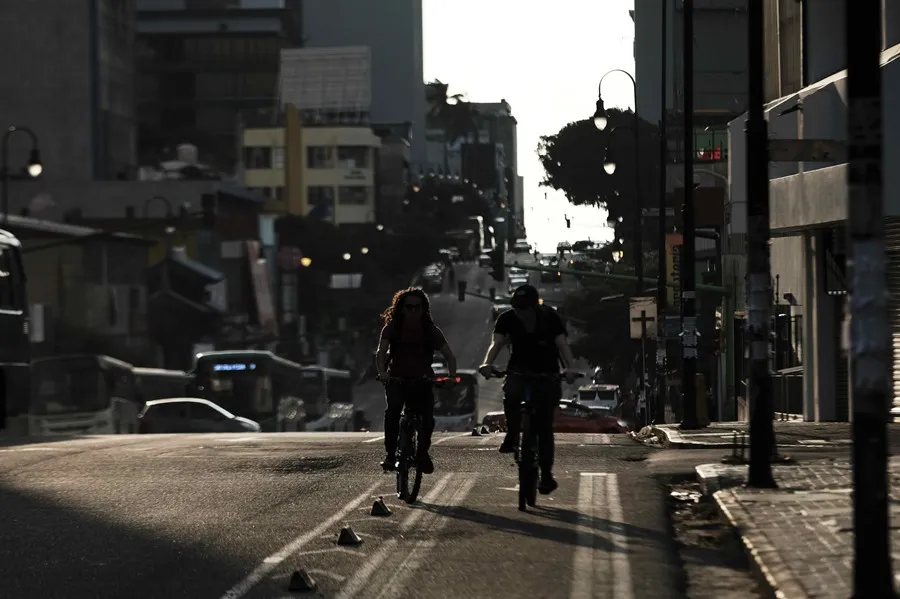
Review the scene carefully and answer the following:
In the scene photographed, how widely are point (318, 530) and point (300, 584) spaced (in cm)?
290

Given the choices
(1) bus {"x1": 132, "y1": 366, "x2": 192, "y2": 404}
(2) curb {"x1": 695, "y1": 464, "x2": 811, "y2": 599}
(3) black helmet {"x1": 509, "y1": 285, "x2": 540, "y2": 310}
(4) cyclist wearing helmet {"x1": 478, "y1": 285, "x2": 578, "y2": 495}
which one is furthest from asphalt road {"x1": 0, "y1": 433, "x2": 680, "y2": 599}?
(1) bus {"x1": 132, "y1": 366, "x2": 192, "y2": 404}

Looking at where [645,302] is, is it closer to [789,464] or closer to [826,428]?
[826,428]

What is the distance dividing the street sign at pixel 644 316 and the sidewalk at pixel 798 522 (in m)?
21.6

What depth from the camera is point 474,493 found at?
15.6 metres

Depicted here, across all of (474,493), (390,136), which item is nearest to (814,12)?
(474,493)

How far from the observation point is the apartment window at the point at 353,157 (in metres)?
147

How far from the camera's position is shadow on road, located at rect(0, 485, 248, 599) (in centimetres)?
997

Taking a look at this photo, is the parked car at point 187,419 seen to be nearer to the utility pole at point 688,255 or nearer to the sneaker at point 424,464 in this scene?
the utility pole at point 688,255

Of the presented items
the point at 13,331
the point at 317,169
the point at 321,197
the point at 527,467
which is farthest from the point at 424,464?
the point at 317,169

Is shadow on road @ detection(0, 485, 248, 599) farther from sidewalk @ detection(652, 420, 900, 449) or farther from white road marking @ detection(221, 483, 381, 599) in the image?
sidewalk @ detection(652, 420, 900, 449)

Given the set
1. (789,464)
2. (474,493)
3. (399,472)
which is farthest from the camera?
(789,464)

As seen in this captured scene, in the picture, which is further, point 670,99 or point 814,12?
point 670,99

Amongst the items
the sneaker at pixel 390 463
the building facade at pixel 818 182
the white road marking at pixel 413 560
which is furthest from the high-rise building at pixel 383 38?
the white road marking at pixel 413 560

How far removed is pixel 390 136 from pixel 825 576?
6346 inches
